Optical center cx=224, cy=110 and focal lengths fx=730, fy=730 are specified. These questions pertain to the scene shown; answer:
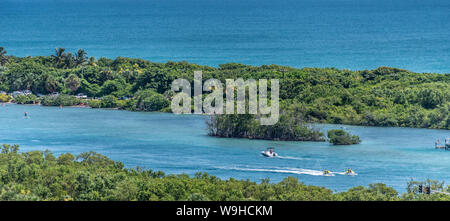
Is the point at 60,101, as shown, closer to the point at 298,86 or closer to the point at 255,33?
the point at 298,86

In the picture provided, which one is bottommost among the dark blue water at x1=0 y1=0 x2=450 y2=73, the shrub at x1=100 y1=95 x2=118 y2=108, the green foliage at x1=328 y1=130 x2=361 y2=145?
the green foliage at x1=328 y1=130 x2=361 y2=145

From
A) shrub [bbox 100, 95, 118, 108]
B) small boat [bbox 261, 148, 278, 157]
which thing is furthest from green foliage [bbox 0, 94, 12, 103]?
small boat [bbox 261, 148, 278, 157]

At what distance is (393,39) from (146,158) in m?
82.5

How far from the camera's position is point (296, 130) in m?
39.4

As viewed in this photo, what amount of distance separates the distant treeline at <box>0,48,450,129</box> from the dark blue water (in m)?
28.0

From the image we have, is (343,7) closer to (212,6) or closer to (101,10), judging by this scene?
(212,6)

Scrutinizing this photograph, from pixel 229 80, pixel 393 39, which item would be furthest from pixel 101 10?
pixel 229 80

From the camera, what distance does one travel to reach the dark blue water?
315ft

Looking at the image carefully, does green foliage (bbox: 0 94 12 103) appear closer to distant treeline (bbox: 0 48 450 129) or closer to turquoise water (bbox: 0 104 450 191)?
distant treeline (bbox: 0 48 450 129)

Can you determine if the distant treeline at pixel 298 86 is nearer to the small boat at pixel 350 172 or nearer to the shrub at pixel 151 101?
the shrub at pixel 151 101

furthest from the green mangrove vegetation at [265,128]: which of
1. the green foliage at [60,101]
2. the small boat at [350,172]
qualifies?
the green foliage at [60,101]

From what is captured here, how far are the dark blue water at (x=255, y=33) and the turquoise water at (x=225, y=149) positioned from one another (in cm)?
4129

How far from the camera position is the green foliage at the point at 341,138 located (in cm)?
3834

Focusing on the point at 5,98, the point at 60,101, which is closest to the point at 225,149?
the point at 60,101
